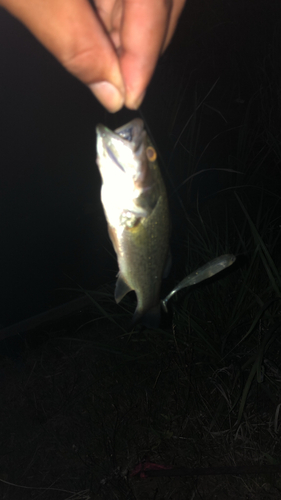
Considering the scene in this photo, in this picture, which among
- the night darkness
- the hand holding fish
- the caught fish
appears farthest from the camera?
the night darkness

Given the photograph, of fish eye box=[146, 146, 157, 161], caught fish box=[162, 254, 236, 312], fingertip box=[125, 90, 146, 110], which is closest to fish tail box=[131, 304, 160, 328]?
caught fish box=[162, 254, 236, 312]

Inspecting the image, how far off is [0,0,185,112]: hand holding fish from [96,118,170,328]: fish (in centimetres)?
9

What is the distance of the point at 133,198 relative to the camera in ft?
2.39

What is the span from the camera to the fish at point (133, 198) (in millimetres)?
720

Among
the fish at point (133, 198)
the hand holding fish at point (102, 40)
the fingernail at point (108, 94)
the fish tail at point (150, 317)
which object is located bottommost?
the fish tail at point (150, 317)

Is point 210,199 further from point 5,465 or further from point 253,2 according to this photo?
point 5,465

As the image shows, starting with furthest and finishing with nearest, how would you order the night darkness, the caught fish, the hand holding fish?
the night darkness → the caught fish → the hand holding fish

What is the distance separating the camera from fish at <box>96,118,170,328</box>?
0.72 m

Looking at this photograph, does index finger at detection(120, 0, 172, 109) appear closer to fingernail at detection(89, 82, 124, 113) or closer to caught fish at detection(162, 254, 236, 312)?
fingernail at detection(89, 82, 124, 113)

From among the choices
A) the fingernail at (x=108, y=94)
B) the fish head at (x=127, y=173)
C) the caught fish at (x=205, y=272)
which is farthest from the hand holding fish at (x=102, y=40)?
the caught fish at (x=205, y=272)

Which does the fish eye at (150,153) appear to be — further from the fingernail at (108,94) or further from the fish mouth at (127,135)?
the fingernail at (108,94)

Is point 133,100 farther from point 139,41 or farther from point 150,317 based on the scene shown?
point 150,317

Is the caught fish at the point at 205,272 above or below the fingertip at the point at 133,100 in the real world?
below

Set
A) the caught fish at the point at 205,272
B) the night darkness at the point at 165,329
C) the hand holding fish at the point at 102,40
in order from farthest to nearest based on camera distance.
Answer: the night darkness at the point at 165,329 < the caught fish at the point at 205,272 < the hand holding fish at the point at 102,40
